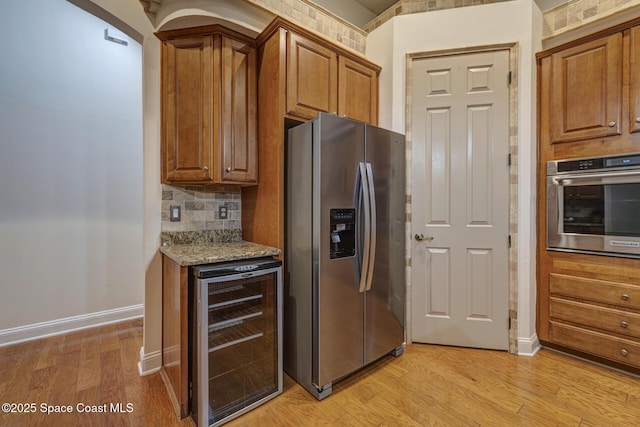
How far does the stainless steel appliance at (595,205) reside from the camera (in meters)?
2.02

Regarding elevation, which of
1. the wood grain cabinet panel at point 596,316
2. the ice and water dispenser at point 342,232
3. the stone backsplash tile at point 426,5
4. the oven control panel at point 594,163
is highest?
the stone backsplash tile at point 426,5

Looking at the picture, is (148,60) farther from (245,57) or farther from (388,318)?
(388,318)

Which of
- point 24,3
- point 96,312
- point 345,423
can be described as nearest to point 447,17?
point 345,423

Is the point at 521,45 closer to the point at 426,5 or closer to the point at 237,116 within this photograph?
the point at 426,5

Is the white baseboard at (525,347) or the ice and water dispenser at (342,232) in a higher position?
the ice and water dispenser at (342,232)

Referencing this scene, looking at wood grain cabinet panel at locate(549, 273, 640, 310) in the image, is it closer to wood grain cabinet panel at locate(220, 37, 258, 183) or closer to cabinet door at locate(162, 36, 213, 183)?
wood grain cabinet panel at locate(220, 37, 258, 183)

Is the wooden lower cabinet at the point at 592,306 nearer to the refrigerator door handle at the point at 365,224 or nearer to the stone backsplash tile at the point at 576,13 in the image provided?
the refrigerator door handle at the point at 365,224

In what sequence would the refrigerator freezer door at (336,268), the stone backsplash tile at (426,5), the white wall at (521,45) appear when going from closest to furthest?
the refrigerator freezer door at (336,268), the white wall at (521,45), the stone backsplash tile at (426,5)

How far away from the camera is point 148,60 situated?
205cm

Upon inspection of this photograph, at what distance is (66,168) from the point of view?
2748 millimetres

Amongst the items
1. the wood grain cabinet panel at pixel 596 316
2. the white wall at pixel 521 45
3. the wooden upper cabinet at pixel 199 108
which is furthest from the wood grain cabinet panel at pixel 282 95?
the wood grain cabinet panel at pixel 596 316

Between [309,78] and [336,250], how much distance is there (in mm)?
1298

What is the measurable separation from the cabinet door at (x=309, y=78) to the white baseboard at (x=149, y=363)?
6.86 ft

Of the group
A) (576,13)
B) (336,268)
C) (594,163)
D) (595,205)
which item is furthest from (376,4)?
(336,268)
